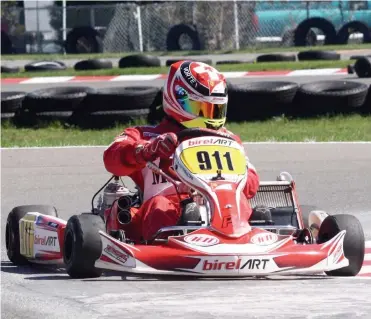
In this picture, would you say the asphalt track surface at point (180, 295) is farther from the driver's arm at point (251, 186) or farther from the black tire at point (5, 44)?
the black tire at point (5, 44)

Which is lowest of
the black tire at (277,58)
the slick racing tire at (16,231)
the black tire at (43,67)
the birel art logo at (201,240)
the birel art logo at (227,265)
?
the black tire at (43,67)

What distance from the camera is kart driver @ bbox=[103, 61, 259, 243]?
5723mm

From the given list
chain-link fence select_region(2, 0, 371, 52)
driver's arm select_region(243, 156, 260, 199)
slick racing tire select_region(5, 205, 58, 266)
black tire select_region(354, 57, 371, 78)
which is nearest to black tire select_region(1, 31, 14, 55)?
chain-link fence select_region(2, 0, 371, 52)

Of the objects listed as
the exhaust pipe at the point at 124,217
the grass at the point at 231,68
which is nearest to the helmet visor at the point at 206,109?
the exhaust pipe at the point at 124,217

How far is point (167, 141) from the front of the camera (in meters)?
5.68

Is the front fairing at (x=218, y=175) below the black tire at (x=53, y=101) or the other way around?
the other way around

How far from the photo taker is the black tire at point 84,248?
530 centimetres

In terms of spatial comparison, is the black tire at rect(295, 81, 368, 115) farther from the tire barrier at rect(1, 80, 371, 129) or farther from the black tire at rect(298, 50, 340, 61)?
the black tire at rect(298, 50, 340, 61)

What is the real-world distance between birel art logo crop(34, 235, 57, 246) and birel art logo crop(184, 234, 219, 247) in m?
0.93

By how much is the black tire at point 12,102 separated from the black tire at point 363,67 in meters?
5.04

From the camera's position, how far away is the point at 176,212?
5715mm

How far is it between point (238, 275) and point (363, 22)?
62.7 feet

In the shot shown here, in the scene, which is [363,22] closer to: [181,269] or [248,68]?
[248,68]

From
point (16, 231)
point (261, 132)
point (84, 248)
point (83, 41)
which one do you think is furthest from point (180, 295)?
point (83, 41)
